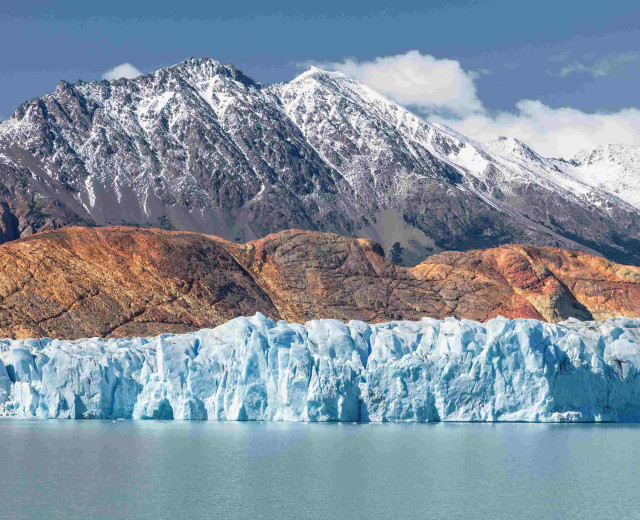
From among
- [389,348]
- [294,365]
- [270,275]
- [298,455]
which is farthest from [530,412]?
[270,275]

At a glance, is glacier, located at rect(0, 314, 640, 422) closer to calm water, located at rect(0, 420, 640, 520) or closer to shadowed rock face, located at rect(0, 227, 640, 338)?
calm water, located at rect(0, 420, 640, 520)

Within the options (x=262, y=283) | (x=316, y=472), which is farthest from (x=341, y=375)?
(x=262, y=283)

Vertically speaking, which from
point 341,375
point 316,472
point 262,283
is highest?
point 262,283

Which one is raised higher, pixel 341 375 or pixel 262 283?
pixel 262 283

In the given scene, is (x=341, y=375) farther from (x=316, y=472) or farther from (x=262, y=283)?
(x=262, y=283)

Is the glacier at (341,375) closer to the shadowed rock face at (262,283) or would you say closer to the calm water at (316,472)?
the calm water at (316,472)

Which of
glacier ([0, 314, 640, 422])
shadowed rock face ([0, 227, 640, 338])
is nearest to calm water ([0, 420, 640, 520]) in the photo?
glacier ([0, 314, 640, 422])

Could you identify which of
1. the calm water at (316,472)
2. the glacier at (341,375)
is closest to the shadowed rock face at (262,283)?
the glacier at (341,375)
